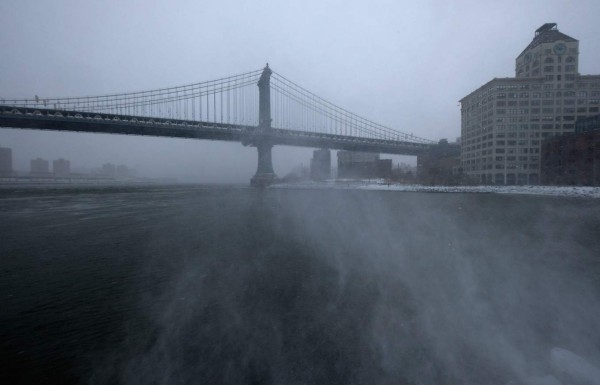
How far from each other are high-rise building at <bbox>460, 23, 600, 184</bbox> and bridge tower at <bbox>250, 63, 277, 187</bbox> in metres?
56.0

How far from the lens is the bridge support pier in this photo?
67188mm

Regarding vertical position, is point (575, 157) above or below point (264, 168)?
above

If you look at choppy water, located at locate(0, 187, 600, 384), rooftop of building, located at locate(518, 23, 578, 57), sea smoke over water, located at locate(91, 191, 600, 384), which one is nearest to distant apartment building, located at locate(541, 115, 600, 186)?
rooftop of building, located at locate(518, 23, 578, 57)

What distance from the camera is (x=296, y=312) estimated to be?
17.4 ft

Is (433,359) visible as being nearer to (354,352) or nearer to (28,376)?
(354,352)

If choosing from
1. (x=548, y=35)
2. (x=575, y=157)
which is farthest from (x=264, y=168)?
(x=548, y=35)

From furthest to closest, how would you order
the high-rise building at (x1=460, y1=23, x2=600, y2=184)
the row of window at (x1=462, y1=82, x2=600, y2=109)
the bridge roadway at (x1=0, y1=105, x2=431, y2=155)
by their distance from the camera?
the high-rise building at (x1=460, y1=23, x2=600, y2=184), the row of window at (x1=462, y1=82, x2=600, y2=109), the bridge roadway at (x1=0, y1=105, x2=431, y2=155)

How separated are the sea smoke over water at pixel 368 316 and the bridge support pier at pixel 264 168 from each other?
5786 cm

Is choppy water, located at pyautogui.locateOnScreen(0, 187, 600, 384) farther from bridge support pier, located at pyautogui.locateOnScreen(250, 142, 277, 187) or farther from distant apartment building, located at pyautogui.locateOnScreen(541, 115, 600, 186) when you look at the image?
distant apartment building, located at pyautogui.locateOnScreen(541, 115, 600, 186)

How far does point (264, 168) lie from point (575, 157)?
6511cm

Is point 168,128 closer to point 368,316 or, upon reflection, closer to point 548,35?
point 368,316

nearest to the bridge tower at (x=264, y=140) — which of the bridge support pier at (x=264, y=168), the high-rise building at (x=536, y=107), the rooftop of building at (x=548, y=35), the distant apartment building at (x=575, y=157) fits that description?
the bridge support pier at (x=264, y=168)

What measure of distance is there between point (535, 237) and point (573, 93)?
3977 inches

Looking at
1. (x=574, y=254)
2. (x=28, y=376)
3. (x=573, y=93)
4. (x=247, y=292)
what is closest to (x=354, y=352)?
(x=247, y=292)
